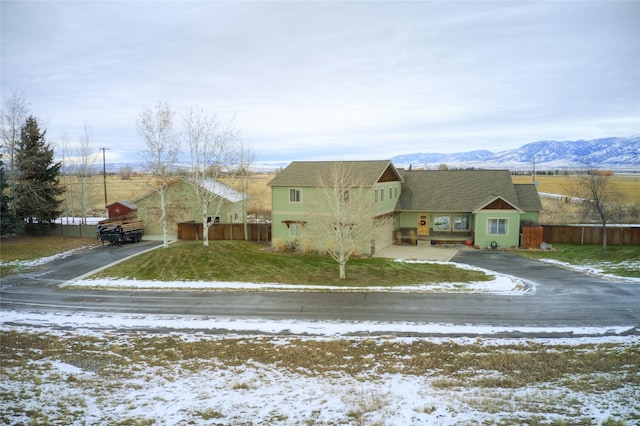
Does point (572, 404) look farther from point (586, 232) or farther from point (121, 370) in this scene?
point (586, 232)

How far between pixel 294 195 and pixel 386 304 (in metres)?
17.7

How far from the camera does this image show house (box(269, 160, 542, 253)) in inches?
1449

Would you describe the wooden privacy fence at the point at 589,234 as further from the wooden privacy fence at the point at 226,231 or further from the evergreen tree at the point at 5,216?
the evergreen tree at the point at 5,216

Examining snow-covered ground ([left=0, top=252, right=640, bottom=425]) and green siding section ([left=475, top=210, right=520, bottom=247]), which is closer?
snow-covered ground ([left=0, top=252, right=640, bottom=425])

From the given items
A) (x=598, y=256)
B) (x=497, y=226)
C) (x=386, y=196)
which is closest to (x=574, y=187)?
(x=497, y=226)

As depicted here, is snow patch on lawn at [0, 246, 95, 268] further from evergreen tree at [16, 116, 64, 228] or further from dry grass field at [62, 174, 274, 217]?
dry grass field at [62, 174, 274, 217]

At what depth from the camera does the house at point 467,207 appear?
3766cm

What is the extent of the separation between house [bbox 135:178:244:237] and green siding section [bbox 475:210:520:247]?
2161cm

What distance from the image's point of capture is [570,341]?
15.7 m

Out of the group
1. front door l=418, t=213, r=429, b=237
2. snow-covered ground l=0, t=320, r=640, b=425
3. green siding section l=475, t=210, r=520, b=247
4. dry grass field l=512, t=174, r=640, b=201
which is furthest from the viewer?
dry grass field l=512, t=174, r=640, b=201

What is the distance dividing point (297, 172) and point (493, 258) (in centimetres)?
1673

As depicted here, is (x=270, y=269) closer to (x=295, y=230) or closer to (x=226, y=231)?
(x=295, y=230)

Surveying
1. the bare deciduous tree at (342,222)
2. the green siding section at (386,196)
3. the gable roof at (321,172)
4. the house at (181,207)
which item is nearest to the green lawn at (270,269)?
the bare deciduous tree at (342,222)

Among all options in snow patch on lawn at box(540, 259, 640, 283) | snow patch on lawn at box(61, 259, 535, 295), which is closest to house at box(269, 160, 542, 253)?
snow patch on lawn at box(540, 259, 640, 283)
